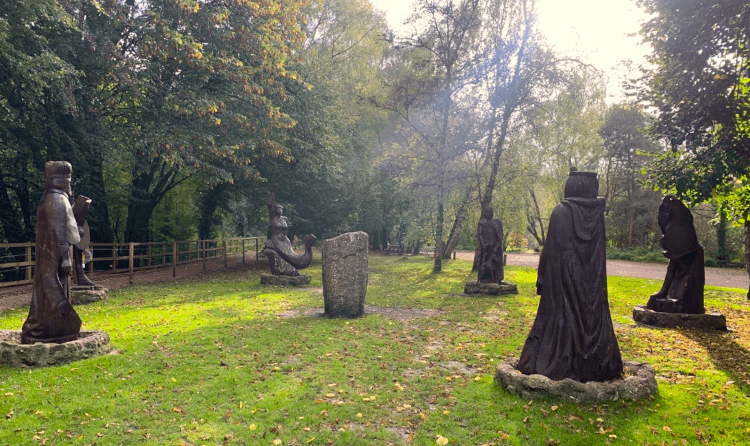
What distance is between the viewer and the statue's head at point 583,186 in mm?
5938

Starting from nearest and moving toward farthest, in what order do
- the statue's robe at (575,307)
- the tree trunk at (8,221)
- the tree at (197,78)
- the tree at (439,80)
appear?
the statue's robe at (575,307) < the tree at (197,78) < the tree trunk at (8,221) < the tree at (439,80)

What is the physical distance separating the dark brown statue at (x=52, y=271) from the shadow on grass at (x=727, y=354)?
9.53 metres

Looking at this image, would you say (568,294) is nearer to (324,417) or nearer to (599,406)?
(599,406)

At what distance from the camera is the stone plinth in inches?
411

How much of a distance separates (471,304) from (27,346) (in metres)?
10.2

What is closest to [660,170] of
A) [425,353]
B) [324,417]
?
[425,353]

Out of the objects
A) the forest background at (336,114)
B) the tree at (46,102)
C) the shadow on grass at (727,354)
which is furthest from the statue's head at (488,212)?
the tree at (46,102)

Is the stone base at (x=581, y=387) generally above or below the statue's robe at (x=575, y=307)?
below

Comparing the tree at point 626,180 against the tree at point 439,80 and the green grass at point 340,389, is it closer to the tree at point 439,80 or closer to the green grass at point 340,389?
the tree at point 439,80

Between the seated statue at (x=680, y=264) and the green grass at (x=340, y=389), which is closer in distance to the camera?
the green grass at (x=340, y=389)

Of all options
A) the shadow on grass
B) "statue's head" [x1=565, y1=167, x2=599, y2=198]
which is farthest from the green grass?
"statue's head" [x1=565, y1=167, x2=599, y2=198]

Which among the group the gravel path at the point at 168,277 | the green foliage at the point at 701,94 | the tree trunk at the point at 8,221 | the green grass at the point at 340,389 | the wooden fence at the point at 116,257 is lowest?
the green grass at the point at 340,389

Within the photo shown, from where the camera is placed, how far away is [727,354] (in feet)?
25.2

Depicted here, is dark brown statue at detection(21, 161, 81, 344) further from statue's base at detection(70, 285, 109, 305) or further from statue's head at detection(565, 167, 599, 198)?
statue's head at detection(565, 167, 599, 198)
